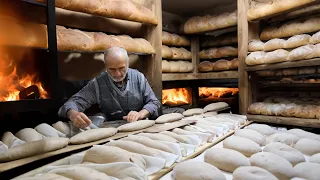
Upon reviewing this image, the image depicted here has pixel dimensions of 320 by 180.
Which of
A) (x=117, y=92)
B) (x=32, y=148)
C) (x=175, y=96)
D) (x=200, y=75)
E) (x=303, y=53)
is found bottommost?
(x=32, y=148)

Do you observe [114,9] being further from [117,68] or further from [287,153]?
[287,153]

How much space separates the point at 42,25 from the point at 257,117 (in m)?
2.60

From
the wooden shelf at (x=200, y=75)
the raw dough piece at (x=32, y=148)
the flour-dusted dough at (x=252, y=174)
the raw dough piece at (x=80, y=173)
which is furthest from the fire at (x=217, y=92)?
the raw dough piece at (x=80, y=173)

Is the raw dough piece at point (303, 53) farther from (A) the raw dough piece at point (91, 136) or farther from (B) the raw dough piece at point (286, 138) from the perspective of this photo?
(A) the raw dough piece at point (91, 136)

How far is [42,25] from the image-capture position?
2115mm

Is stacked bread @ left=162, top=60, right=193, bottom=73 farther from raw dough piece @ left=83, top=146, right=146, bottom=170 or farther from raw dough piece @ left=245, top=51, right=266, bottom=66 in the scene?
raw dough piece @ left=83, top=146, right=146, bottom=170

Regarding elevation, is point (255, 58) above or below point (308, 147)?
above

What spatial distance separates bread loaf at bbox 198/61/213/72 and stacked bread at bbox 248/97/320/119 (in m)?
1.34

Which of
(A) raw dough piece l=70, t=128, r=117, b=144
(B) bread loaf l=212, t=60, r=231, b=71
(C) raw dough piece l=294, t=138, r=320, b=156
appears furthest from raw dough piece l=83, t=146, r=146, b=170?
(B) bread loaf l=212, t=60, r=231, b=71

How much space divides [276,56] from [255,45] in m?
0.47

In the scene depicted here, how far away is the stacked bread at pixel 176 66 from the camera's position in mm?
3788

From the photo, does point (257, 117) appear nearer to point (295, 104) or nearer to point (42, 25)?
point (295, 104)

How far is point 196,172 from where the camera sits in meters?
1.12

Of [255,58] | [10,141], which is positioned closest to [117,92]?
[10,141]
